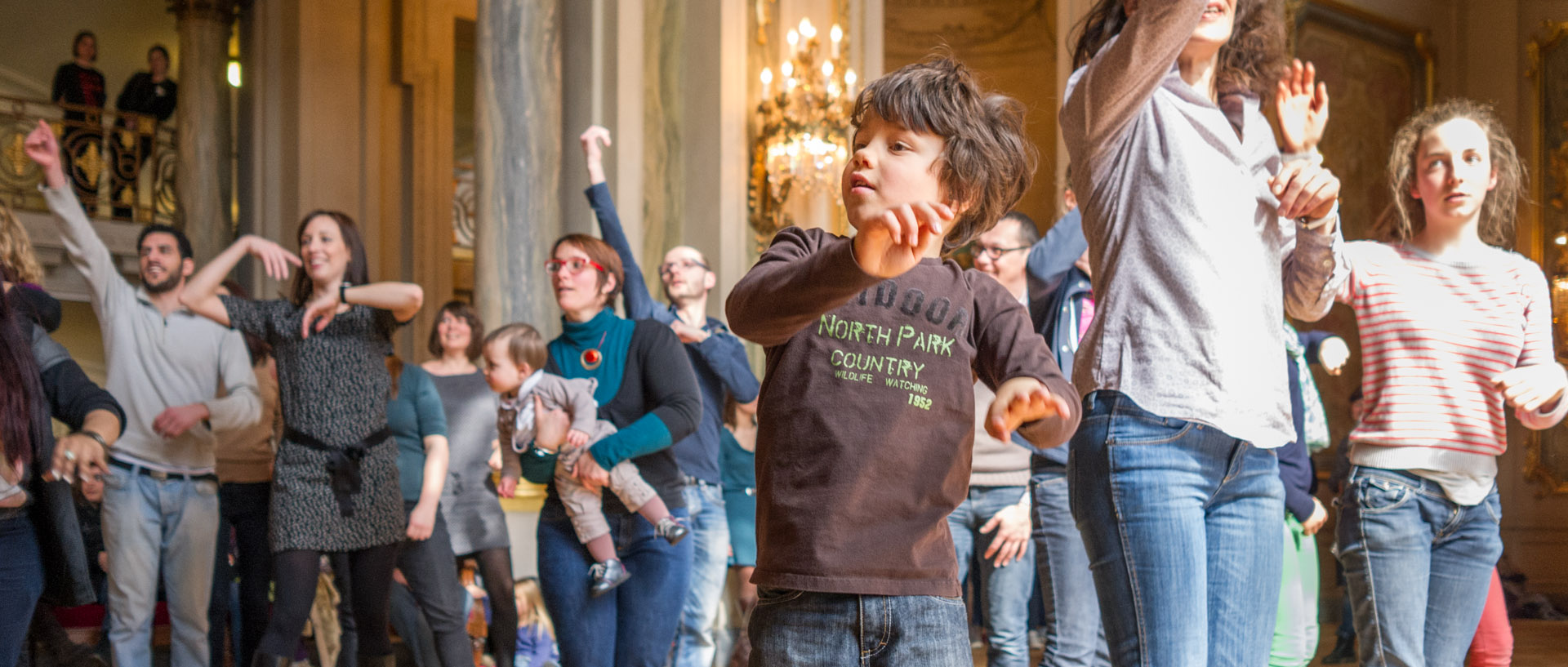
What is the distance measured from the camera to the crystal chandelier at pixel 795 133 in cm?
742

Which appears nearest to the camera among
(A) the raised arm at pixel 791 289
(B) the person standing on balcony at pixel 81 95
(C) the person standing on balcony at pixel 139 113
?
(A) the raised arm at pixel 791 289

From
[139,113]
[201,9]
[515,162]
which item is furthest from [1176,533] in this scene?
[139,113]

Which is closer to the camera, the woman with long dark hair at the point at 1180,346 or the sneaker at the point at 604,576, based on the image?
the woman with long dark hair at the point at 1180,346

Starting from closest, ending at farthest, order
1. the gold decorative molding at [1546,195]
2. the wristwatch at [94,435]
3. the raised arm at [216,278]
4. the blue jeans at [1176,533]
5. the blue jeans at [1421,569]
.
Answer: the blue jeans at [1176,533]
the blue jeans at [1421,569]
the wristwatch at [94,435]
the raised arm at [216,278]
the gold decorative molding at [1546,195]

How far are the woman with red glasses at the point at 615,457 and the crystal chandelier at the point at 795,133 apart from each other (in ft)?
11.6

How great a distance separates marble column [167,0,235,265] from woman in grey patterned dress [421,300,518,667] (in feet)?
18.5

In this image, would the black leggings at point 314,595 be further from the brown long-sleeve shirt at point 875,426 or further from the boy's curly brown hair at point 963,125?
the boy's curly brown hair at point 963,125

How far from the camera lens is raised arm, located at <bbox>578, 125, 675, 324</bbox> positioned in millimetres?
4602

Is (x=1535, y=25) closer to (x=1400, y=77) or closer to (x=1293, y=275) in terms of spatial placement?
(x=1400, y=77)

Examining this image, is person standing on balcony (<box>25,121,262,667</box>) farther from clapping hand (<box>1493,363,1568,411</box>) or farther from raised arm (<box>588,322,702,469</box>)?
clapping hand (<box>1493,363,1568,411</box>)

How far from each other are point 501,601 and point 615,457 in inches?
70.2

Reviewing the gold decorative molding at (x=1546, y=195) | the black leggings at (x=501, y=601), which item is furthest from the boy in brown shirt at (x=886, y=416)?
the gold decorative molding at (x=1546, y=195)

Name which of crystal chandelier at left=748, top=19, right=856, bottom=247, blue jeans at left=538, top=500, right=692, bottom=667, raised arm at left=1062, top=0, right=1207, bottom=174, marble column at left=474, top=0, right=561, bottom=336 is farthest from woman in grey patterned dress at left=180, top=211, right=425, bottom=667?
crystal chandelier at left=748, top=19, right=856, bottom=247

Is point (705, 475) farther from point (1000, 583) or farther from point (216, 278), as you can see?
point (216, 278)
